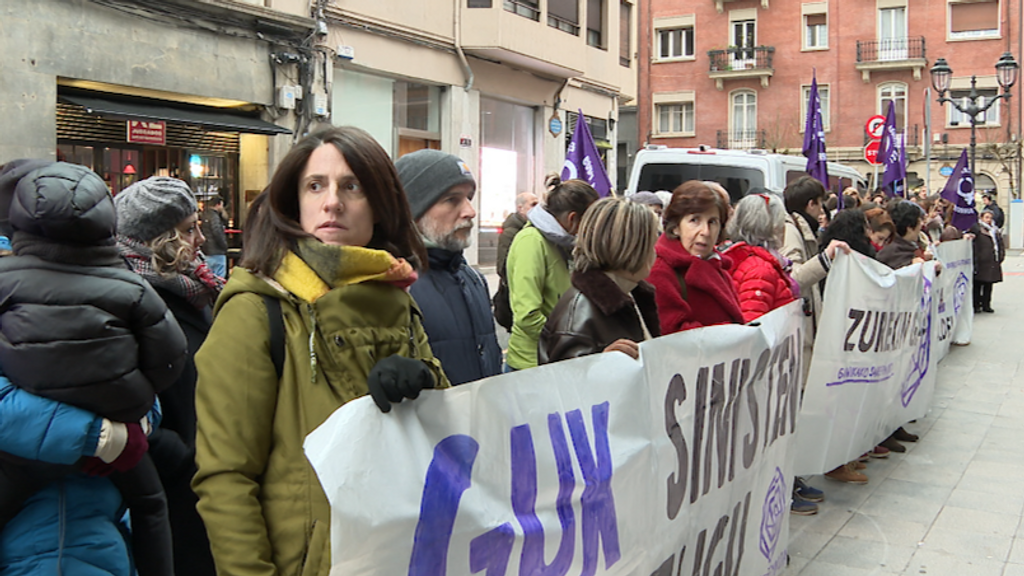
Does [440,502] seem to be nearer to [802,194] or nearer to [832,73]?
[802,194]

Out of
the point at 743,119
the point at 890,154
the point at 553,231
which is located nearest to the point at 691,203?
the point at 553,231

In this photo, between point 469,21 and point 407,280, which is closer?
point 407,280

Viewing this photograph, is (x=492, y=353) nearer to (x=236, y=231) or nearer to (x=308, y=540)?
(x=308, y=540)

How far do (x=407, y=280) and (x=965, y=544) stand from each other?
418 centimetres

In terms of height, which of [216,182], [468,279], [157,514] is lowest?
[157,514]

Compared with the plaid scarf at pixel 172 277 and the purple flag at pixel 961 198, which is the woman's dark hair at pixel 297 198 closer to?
the plaid scarf at pixel 172 277

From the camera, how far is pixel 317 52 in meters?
16.0

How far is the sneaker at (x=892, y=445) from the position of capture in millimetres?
7047

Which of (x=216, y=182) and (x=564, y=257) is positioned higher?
(x=216, y=182)

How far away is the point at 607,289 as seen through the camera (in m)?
3.34

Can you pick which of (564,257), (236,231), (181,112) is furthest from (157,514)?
(236,231)

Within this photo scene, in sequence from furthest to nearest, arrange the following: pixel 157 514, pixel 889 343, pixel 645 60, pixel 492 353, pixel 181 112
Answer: pixel 645 60
pixel 181 112
pixel 889 343
pixel 492 353
pixel 157 514

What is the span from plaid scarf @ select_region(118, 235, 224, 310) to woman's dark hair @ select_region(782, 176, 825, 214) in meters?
4.96

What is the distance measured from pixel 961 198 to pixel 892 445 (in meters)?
9.93
